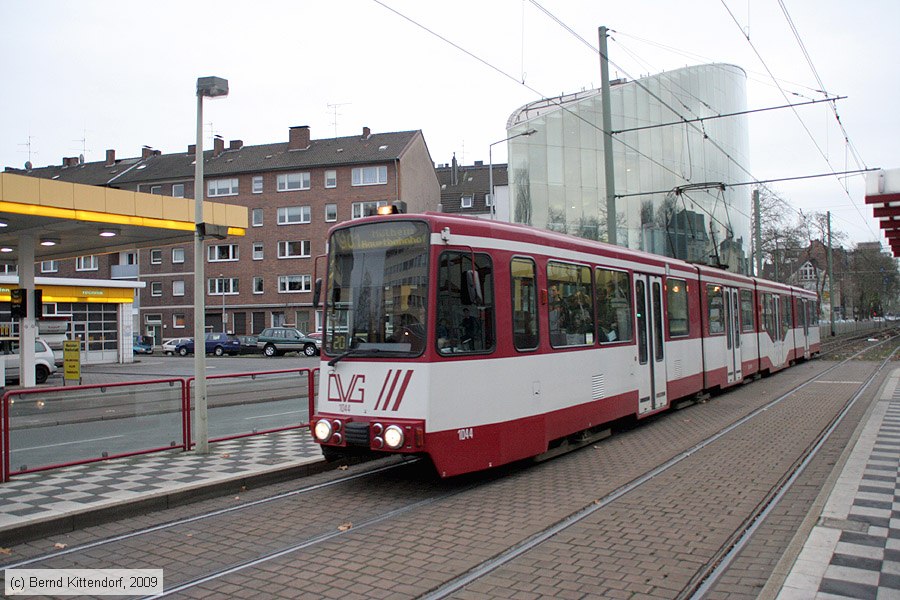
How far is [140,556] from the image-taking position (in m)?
5.81

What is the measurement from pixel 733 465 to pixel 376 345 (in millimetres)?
4788

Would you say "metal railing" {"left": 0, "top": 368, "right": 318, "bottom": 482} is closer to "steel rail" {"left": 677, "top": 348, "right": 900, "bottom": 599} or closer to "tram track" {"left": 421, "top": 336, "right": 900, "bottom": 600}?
"tram track" {"left": 421, "top": 336, "right": 900, "bottom": 600}

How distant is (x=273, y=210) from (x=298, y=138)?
6.78 metres

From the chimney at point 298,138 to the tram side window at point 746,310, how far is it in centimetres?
4742

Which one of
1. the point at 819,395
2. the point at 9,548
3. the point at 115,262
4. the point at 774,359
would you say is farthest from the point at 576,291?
the point at 115,262

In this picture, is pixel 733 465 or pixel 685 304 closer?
pixel 733 465

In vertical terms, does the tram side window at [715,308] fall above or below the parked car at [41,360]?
above

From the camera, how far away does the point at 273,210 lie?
58.7 meters

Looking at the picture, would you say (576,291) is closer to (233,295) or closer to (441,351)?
(441,351)

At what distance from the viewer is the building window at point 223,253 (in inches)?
2336

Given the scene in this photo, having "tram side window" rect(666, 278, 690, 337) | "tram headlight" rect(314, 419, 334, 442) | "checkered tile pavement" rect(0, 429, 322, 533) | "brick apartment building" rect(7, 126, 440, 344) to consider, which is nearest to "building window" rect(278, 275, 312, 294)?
"brick apartment building" rect(7, 126, 440, 344)

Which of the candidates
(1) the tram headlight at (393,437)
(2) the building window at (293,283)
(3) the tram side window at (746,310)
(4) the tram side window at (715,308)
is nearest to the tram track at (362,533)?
(1) the tram headlight at (393,437)

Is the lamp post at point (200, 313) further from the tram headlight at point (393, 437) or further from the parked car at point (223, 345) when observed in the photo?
the parked car at point (223, 345)

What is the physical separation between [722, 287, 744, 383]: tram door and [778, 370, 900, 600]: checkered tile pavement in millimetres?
8375
